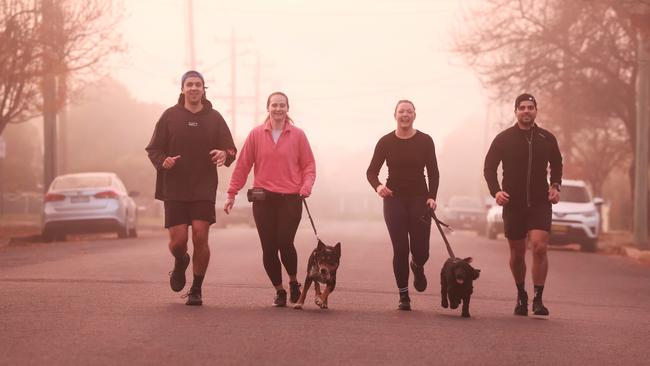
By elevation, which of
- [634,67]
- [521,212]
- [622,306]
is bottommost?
[622,306]

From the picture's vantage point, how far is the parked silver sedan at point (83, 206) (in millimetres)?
25109

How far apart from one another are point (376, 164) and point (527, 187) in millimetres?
1412

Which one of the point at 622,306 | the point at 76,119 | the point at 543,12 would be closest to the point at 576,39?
the point at 543,12

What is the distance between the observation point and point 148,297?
456 inches

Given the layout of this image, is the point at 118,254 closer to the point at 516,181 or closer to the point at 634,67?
the point at 516,181

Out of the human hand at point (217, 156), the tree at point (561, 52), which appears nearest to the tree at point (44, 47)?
the tree at point (561, 52)

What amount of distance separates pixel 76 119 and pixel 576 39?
49.0 m

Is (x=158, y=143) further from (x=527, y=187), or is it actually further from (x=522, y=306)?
(x=522, y=306)

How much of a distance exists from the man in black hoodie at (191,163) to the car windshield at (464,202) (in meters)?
37.7

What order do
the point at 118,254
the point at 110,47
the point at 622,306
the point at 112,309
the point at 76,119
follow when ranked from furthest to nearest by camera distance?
the point at 76,119 < the point at 110,47 < the point at 118,254 < the point at 622,306 < the point at 112,309

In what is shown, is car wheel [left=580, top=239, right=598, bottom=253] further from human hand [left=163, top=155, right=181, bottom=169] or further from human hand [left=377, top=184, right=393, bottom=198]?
human hand [left=163, top=155, right=181, bottom=169]

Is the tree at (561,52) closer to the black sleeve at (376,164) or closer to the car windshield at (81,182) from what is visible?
the car windshield at (81,182)

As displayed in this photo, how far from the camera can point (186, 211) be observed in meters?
10.8

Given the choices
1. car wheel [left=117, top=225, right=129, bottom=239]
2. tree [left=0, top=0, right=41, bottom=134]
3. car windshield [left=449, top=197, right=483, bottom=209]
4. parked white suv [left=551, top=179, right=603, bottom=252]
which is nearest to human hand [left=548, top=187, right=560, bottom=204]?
parked white suv [left=551, top=179, right=603, bottom=252]
